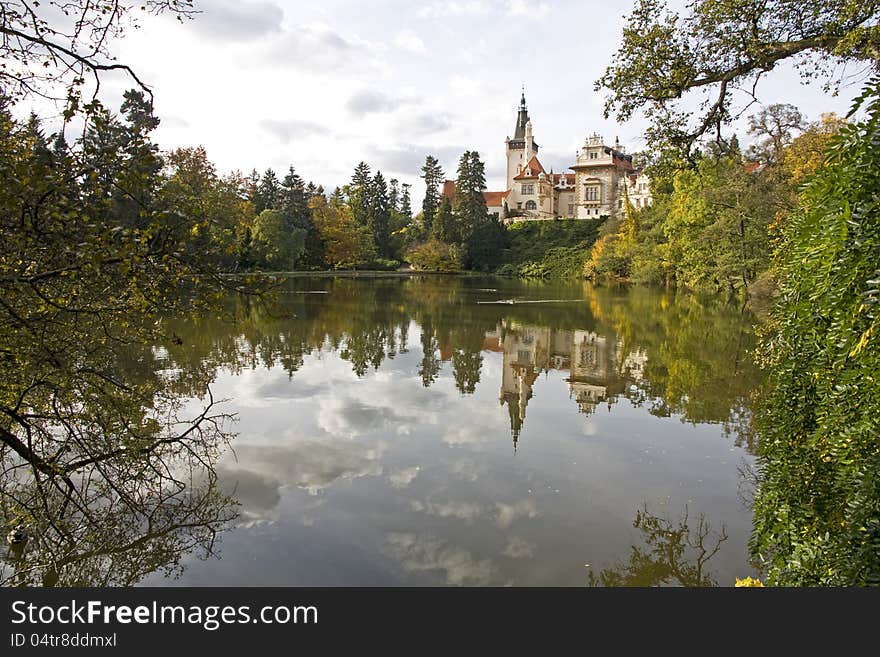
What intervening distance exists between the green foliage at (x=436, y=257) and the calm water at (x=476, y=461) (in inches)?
1862

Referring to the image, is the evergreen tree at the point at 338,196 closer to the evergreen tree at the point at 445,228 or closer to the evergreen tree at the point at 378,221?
the evergreen tree at the point at 378,221

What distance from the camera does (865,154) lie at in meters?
2.72

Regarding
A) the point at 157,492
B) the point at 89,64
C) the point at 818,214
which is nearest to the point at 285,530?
the point at 157,492


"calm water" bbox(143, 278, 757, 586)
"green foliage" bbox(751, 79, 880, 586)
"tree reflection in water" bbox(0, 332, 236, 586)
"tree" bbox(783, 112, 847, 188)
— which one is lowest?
"calm water" bbox(143, 278, 757, 586)

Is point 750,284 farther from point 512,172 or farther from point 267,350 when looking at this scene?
point 512,172

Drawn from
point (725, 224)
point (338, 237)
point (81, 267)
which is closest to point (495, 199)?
point (338, 237)

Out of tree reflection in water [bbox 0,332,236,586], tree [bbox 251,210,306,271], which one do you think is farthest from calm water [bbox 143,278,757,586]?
tree [bbox 251,210,306,271]

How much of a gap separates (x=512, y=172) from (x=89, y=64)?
86990mm

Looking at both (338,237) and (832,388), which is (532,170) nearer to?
(338,237)

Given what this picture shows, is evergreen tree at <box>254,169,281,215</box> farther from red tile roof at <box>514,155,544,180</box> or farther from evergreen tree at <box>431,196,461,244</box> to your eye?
red tile roof at <box>514,155,544,180</box>

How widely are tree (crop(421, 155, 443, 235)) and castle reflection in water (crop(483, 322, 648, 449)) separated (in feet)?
174

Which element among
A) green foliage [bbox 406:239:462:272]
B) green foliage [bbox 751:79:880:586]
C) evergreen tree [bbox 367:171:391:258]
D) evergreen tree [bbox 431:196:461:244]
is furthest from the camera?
evergreen tree [bbox 367:171:391:258]

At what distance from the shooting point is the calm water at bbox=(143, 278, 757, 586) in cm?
527

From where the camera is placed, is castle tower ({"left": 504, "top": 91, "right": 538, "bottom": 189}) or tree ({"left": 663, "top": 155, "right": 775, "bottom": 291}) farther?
castle tower ({"left": 504, "top": 91, "right": 538, "bottom": 189})
